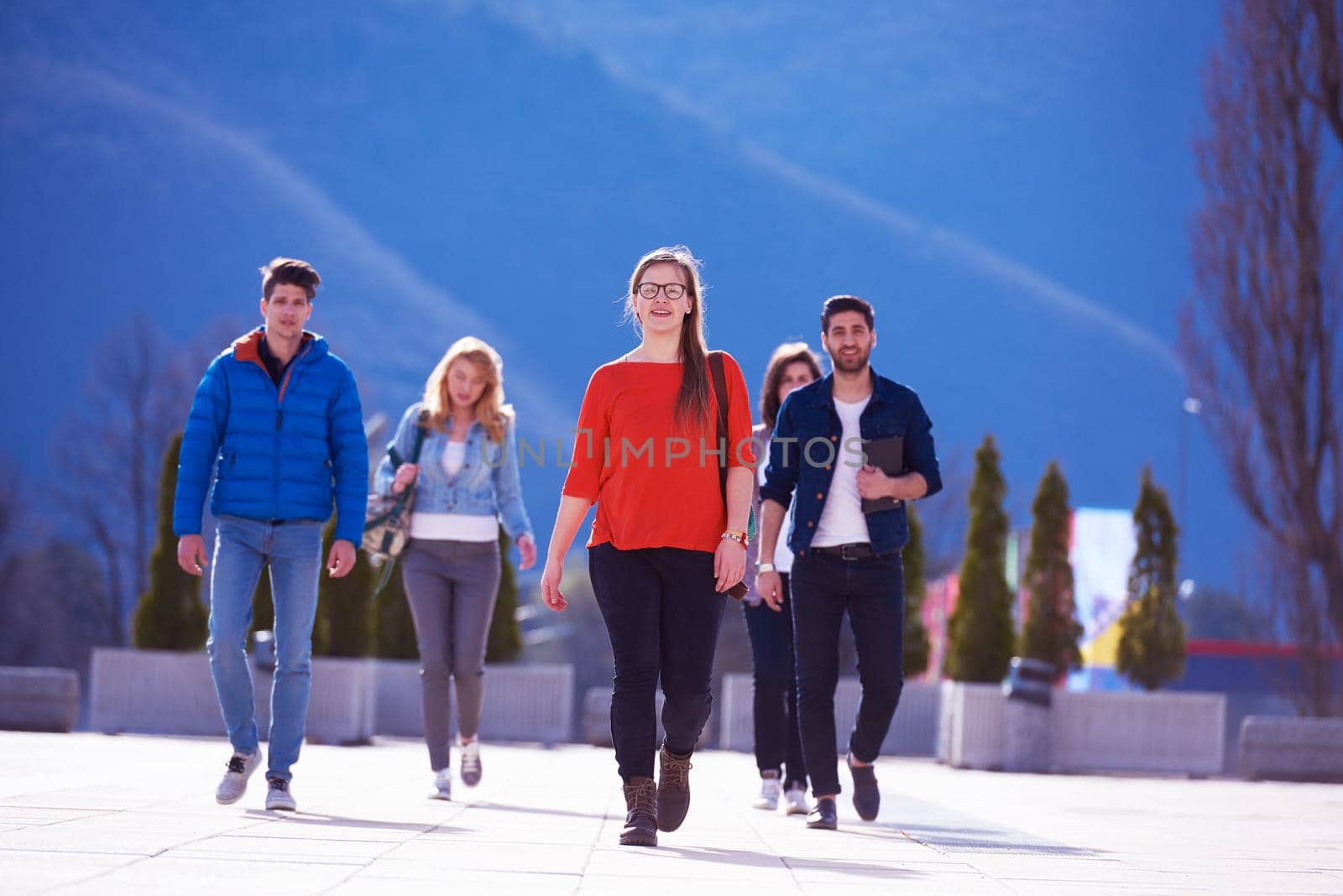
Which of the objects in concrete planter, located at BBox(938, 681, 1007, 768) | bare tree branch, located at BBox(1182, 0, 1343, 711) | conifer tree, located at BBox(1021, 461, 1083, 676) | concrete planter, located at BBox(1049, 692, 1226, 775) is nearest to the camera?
concrete planter, located at BBox(938, 681, 1007, 768)

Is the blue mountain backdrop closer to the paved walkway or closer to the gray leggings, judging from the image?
the paved walkway

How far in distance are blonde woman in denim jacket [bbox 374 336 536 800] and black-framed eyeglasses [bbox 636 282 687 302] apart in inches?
88.6

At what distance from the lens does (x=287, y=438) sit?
6156 millimetres

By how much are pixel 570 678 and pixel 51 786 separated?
11.4 metres

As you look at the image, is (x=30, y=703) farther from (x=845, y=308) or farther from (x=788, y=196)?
(x=788, y=196)

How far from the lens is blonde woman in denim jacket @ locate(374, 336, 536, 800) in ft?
24.6

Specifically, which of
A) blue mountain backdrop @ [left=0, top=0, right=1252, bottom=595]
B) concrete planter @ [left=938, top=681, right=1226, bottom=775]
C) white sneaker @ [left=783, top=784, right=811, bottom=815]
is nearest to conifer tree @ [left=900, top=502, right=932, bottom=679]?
concrete planter @ [left=938, top=681, right=1226, bottom=775]

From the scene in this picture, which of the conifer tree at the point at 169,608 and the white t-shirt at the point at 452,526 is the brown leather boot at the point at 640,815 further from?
the conifer tree at the point at 169,608

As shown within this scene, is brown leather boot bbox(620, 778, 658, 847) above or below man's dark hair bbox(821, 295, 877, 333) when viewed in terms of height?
below

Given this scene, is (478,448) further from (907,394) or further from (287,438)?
(907,394)

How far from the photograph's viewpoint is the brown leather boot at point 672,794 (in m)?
5.12

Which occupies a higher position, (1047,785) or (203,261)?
(203,261)

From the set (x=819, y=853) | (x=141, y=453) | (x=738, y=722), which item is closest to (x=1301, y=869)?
(x=819, y=853)

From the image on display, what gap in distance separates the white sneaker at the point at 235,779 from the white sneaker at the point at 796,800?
93.1 inches
